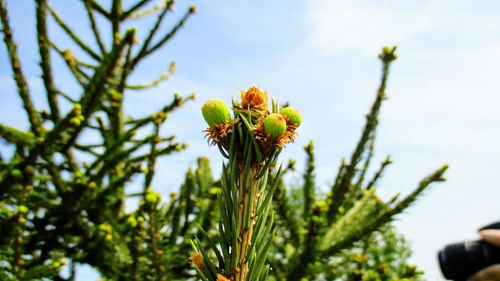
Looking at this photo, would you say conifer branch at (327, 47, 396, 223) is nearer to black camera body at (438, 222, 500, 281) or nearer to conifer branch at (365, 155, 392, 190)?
conifer branch at (365, 155, 392, 190)

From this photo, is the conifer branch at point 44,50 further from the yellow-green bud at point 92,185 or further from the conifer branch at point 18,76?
the yellow-green bud at point 92,185

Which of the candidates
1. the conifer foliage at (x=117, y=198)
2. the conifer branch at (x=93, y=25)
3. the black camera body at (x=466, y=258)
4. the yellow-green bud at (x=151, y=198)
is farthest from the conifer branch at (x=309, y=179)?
the black camera body at (x=466, y=258)

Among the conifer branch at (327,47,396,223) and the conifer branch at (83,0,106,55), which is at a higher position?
the conifer branch at (83,0,106,55)

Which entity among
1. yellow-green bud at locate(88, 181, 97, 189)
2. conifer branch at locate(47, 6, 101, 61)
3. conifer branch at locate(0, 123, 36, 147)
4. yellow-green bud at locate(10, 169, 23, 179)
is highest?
conifer branch at locate(47, 6, 101, 61)

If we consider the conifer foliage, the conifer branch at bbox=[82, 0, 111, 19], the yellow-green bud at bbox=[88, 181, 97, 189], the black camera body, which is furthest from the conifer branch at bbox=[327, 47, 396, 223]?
the conifer branch at bbox=[82, 0, 111, 19]

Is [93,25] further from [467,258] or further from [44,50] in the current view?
[467,258]

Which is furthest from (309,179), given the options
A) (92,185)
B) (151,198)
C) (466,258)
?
(466,258)
